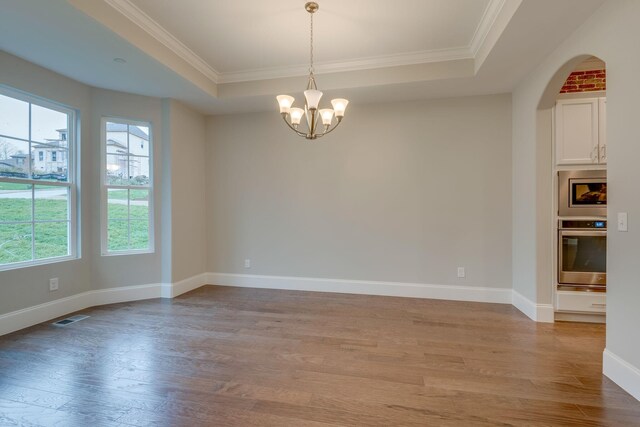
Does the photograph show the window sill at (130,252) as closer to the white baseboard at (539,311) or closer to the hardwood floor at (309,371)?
the hardwood floor at (309,371)

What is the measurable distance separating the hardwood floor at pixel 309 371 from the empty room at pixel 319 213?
0.02 meters

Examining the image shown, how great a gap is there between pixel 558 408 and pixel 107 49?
4420 mm

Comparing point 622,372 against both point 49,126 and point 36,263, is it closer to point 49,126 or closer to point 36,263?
point 36,263

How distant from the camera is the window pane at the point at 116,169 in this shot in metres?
3.81

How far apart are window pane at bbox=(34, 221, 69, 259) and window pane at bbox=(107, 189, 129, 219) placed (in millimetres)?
462

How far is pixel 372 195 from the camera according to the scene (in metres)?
4.14

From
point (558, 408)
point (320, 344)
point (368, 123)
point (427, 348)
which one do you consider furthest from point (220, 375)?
point (368, 123)

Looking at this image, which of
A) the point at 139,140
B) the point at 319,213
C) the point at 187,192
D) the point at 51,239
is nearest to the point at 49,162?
the point at 51,239

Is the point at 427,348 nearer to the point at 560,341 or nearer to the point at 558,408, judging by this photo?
the point at 558,408

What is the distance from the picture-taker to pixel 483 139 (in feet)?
12.5

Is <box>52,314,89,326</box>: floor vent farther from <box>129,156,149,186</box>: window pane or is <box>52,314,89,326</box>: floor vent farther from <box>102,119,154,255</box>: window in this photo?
<box>129,156,149,186</box>: window pane

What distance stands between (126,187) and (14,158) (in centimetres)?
106

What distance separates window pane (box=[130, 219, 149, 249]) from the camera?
3.97 m

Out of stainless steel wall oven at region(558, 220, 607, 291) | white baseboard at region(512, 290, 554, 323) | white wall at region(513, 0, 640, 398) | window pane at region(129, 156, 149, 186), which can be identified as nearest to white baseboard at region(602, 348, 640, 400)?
white wall at region(513, 0, 640, 398)
